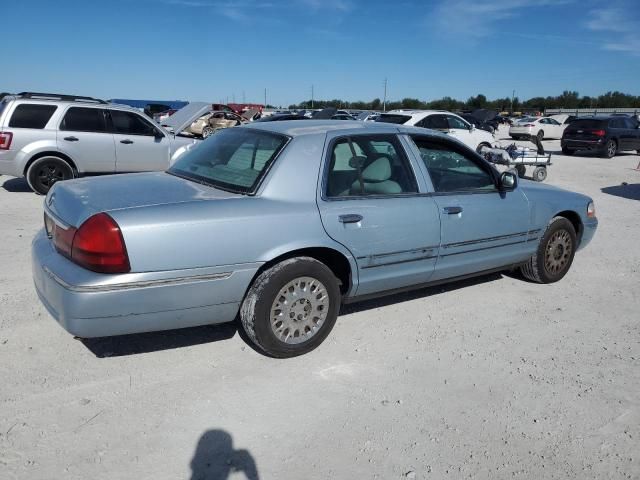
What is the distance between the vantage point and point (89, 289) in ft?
9.52

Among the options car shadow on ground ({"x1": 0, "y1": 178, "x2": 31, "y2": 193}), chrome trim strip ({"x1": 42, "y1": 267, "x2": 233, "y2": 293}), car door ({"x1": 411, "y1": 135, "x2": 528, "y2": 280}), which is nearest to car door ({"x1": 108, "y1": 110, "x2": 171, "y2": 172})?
car shadow on ground ({"x1": 0, "y1": 178, "x2": 31, "y2": 193})

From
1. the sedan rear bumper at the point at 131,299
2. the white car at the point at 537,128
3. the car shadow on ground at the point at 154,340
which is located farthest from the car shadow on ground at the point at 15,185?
the white car at the point at 537,128

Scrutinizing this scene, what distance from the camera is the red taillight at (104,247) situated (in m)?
2.91

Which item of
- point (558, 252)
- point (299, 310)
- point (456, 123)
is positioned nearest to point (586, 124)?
point (456, 123)

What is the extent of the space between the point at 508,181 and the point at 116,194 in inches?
124

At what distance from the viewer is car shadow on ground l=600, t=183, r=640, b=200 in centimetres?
1103

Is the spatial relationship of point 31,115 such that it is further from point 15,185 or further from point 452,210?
point 452,210

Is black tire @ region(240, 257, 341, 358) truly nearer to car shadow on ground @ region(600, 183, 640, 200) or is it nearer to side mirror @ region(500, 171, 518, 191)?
side mirror @ region(500, 171, 518, 191)

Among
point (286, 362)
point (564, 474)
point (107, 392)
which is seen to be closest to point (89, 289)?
point (107, 392)

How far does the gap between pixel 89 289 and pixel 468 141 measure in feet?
46.1

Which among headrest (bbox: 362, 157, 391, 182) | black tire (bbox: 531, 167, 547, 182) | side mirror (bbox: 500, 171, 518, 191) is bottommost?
black tire (bbox: 531, 167, 547, 182)

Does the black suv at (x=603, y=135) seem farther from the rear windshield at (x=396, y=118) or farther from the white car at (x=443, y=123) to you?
the rear windshield at (x=396, y=118)

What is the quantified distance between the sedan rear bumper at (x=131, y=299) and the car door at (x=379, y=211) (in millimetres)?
798

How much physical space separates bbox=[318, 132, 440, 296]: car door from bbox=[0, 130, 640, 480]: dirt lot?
518 millimetres
